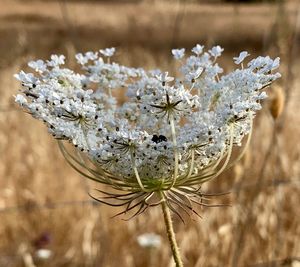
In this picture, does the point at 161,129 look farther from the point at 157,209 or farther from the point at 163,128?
the point at 157,209

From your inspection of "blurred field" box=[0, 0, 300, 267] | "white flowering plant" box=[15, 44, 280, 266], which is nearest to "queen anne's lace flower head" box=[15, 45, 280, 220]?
"white flowering plant" box=[15, 44, 280, 266]

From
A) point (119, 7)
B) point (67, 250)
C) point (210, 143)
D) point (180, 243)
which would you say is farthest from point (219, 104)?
point (119, 7)

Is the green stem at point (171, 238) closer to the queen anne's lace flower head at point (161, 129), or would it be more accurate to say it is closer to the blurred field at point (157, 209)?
the queen anne's lace flower head at point (161, 129)

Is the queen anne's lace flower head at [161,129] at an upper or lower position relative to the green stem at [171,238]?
upper

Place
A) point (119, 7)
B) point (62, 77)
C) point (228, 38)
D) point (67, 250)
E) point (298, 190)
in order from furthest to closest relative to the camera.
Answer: point (119, 7) → point (228, 38) → point (298, 190) → point (67, 250) → point (62, 77)

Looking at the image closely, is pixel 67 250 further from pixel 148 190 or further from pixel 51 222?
pixel 148 190

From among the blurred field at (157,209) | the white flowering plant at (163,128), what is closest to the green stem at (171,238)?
the white flowering plant at (163,128)

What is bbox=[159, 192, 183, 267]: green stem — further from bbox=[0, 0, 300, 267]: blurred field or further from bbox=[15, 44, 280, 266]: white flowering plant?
bbox=[0, 0, 300, 267]: blurred field

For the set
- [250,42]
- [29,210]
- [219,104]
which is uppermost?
[250,42]
